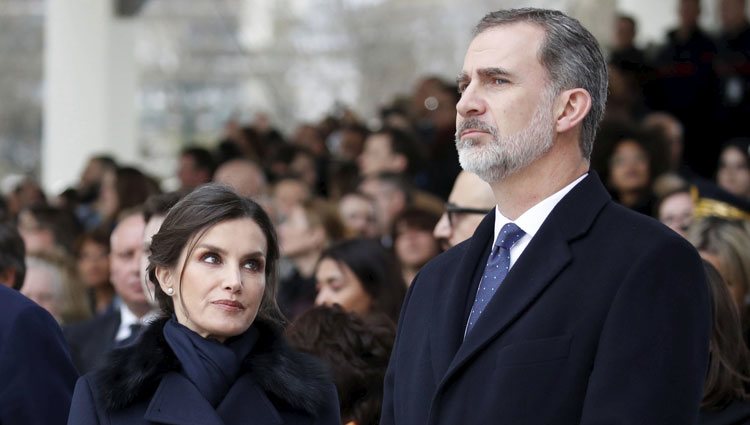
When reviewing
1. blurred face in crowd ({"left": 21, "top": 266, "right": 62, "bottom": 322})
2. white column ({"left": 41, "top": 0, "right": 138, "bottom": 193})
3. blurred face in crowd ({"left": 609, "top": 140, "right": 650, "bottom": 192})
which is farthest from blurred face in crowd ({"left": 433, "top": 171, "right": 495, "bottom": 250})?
white column ({"left": 41, "top": 0, "right": 138, "bottom": 193})

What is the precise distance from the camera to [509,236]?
4066mm

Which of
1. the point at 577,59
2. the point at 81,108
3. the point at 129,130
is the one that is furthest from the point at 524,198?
the point at 129,130

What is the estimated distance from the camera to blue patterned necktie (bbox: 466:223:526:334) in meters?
4.04

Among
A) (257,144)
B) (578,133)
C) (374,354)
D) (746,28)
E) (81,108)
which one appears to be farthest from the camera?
(81,108)

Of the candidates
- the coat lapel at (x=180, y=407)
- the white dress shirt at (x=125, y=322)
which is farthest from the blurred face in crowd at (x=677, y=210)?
the coat lapel at (x=180, y=407)

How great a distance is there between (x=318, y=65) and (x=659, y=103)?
97.5ft

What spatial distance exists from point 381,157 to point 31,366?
24.6 feet

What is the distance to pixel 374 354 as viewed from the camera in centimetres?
562

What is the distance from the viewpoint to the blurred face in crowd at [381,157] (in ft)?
40.2

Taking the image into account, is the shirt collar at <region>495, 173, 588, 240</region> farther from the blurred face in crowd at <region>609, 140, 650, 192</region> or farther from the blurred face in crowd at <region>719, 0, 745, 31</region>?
the blurred face in crowd at <region>719, 0, 745, 31</region>

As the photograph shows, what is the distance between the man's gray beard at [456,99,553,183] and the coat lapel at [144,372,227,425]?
115 cm

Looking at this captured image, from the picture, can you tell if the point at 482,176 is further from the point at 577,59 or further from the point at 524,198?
the point at 577,59

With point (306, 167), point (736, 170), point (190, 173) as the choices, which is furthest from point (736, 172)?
point (190, 173)

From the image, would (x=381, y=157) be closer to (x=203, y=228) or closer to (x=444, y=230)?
(x=444, y=230)
